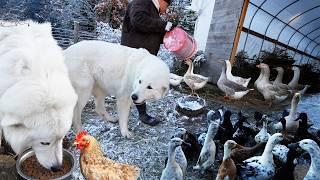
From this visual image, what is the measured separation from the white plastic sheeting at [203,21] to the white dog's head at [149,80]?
698 centimetres

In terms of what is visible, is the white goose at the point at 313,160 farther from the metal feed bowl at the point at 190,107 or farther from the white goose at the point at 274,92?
the white goose at the point at 274,92

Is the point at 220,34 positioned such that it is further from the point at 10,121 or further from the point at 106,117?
the point at 10,121

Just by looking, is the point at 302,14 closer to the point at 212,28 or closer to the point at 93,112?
the point at 212,28

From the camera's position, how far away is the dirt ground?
13.4ft

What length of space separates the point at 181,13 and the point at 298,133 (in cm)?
988

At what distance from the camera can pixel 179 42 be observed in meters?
4.81

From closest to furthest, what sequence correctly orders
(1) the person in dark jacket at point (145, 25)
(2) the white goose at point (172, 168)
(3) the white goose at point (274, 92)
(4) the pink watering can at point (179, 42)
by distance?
(2) the white goose at point (172, 168), (1) the person in dark jacket at point (145, 25), (4) the pink watering can at point (179, 42), (3) the white goose at point (274, 92)

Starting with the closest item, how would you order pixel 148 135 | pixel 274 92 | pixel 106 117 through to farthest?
pixel 148 135
pixel 106 117
pixel 274 92

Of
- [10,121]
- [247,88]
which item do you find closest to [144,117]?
[10,121]

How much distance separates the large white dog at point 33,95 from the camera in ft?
7.02

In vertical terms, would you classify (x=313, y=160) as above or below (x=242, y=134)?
above

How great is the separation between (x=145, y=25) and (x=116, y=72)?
80 centimetres

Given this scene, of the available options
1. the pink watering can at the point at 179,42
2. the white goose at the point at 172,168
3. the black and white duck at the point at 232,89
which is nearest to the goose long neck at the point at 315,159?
the white goose at the point at 172,168

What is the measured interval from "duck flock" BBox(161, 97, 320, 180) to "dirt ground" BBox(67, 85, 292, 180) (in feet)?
0.82
